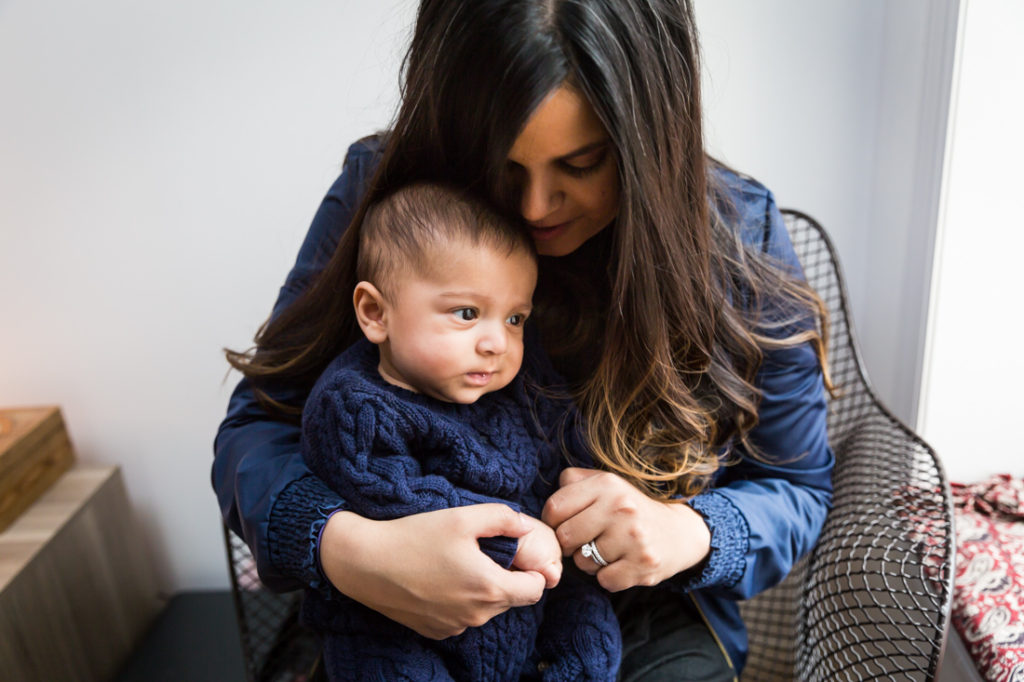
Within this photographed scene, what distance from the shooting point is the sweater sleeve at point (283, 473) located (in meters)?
0.95

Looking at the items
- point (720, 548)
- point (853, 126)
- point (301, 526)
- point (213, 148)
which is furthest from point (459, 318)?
point (853, 126)

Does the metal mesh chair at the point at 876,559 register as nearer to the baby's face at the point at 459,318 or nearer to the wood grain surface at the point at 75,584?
the baby's face at the point at 459,318

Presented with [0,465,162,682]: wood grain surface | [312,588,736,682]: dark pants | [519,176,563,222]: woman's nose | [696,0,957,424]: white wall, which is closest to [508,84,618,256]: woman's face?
[519,176,563,222]: woman's nose

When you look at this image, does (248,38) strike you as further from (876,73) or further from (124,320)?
(876,73)

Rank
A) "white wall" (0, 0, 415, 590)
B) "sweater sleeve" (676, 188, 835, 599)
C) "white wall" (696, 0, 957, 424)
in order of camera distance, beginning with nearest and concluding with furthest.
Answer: "sweater sleeve" (676, 188, 835, 599) < "white wall" (696, 0, 957, 424) < "white wall" (0, 0, 415, 590)

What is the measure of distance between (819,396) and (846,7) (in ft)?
2.54

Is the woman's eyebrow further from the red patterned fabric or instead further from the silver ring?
the red patterned fabric

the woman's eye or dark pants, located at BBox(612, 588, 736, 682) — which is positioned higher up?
the woman's eye

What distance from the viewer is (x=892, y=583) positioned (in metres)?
1.30

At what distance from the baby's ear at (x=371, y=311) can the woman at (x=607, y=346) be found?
8cm

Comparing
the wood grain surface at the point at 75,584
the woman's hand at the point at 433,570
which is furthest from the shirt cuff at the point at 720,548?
the wood grain surface at the point at 75,584

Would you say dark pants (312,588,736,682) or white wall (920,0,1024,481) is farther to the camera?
Answer: white wall (920,0,1024,481)

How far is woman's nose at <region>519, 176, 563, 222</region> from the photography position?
913mm

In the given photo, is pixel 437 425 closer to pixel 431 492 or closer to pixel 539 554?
pixel 431 492
